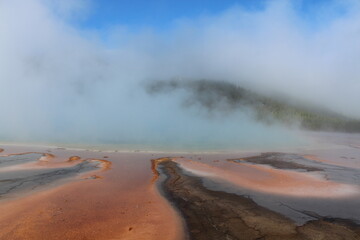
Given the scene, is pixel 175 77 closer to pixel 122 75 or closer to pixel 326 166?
pixel 122 75

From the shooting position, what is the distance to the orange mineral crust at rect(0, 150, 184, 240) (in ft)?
23.5

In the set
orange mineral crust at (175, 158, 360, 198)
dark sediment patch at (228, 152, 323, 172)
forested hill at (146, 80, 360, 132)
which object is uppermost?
forested hill at (146, 80, 360, 132)

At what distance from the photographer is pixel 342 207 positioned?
31.2 feet

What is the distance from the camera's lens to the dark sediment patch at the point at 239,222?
7195 mm

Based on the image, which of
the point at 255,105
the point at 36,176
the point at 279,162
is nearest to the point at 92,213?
the point at 36,176

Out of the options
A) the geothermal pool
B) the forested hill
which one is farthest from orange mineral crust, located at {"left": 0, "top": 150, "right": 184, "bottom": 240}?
the forested hill

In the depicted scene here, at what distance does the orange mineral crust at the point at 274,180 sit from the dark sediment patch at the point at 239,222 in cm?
220

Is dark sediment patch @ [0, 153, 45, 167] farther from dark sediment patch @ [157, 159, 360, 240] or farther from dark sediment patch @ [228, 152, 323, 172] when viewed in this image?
dark sediment patch @ [228, 152, 323, 172]

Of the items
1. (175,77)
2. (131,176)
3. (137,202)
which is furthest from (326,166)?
A: (175,77)

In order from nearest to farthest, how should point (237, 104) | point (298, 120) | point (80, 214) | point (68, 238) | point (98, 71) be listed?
point (68, 238), point (80, 214), point (298, 120), point (237, 104), point (98, 71)

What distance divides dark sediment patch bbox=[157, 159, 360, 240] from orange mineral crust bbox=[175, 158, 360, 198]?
2.20 meters

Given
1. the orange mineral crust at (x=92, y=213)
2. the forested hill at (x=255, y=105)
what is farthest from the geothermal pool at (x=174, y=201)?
the forested hill at (x=255, y=105)

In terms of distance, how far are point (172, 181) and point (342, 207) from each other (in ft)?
20.5

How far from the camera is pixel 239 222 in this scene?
7.92 m
